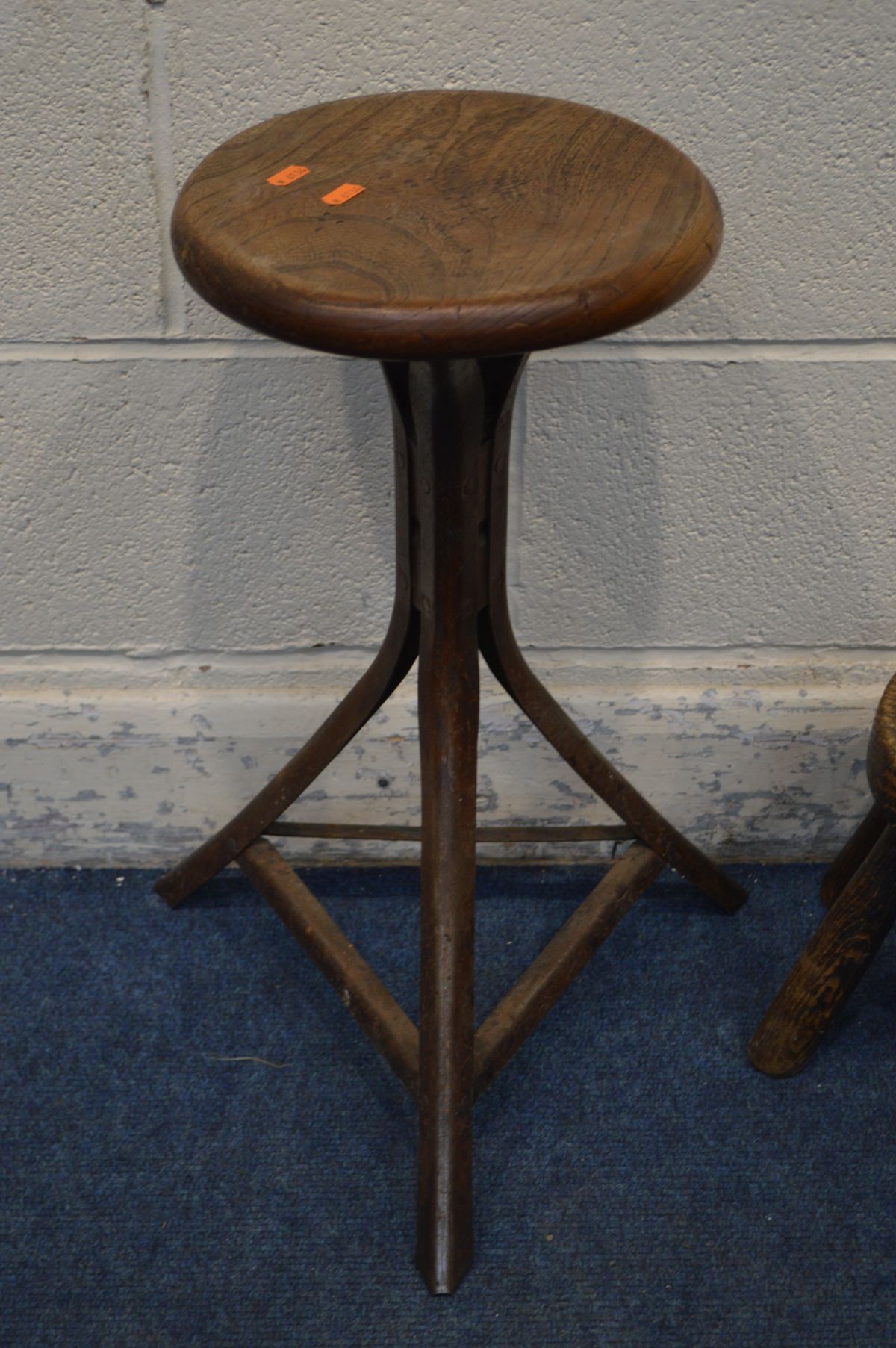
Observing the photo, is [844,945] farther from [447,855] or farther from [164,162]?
[164,162]

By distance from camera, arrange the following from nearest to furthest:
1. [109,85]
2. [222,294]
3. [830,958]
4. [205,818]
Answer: [222,294]
[109,85]
[830,958]
[205,818]

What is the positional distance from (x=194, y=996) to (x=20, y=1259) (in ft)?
1.15

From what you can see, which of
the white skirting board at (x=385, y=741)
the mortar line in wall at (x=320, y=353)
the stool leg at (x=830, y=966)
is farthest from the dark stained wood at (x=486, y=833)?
the mortar line in wall at (x=320, y=353)

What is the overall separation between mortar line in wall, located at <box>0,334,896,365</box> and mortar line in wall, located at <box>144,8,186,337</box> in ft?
0.09

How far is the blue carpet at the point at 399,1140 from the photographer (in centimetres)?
125

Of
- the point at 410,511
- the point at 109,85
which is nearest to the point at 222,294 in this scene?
the point at 410,511

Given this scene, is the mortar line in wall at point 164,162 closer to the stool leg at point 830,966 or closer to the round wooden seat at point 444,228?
the round wooden seat at point 444,228

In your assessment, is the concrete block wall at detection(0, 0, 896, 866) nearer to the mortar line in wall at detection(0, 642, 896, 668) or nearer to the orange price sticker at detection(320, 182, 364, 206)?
the mortar line in wall at detection(0, 642, 896, 668)

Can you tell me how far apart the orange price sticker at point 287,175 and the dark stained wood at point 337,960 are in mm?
794

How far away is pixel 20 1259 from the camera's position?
4.21 feet

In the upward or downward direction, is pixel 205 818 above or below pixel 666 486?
below

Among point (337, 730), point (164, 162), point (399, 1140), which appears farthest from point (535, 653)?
point (164, 162)

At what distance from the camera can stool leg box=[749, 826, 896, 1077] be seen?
52.9 inches

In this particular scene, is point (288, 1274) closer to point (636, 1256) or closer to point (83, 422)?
point (636, 1256)
